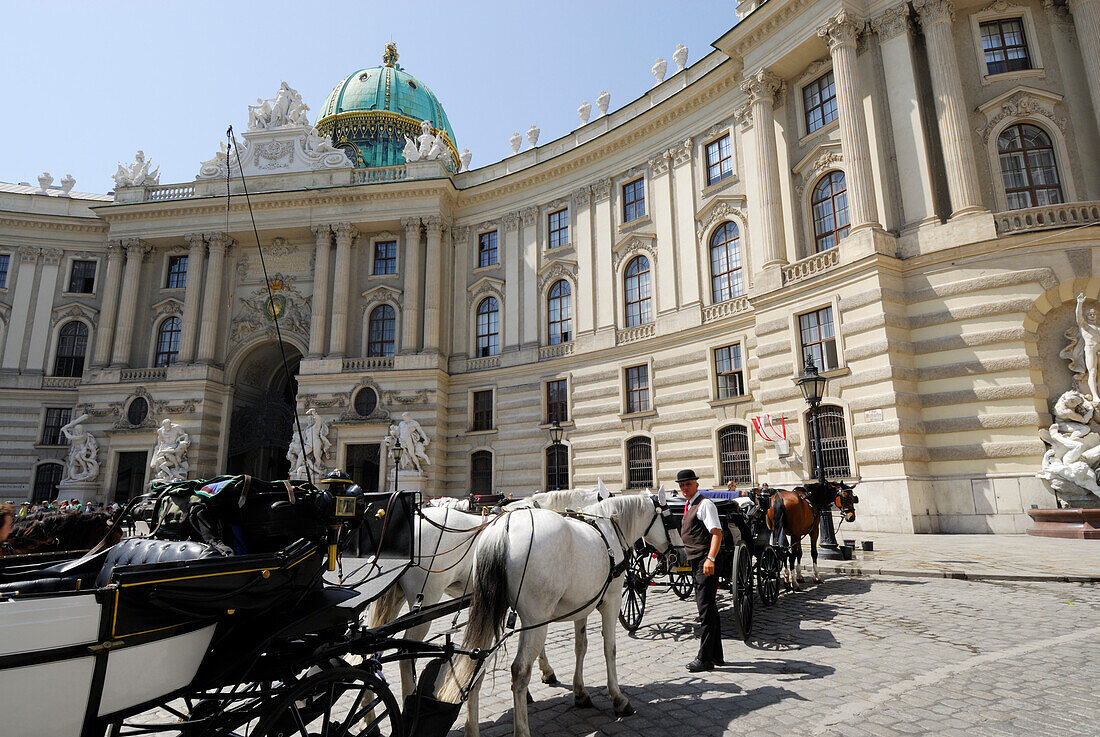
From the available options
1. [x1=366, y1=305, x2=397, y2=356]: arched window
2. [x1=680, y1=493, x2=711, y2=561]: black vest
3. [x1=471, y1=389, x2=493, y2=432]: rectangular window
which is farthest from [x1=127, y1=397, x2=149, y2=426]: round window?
[x1=680, y1=493, x2=711, y2=561]: black vest

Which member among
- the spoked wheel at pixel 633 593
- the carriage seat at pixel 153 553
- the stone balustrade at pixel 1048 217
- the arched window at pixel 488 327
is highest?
the arched window at pixel 488 327

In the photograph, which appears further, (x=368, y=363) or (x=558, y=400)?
(x=368, y=363)

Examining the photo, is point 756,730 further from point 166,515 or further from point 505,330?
point 505,330

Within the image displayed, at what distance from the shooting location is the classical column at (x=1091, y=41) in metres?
18.4

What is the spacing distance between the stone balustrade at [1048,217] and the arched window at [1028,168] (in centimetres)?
112

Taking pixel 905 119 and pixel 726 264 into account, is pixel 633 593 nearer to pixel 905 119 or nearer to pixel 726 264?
pixel 905 119

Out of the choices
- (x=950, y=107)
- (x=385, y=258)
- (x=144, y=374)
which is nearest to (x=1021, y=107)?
(x=950, y=107)

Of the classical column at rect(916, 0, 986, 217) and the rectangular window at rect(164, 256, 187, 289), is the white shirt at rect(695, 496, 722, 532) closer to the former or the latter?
the classical column at rect(916, 0, 986, 217)

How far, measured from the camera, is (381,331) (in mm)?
33500

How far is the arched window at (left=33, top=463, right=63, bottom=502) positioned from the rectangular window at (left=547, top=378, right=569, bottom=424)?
90.0ft

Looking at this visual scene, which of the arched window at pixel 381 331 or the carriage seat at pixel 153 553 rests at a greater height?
the arched window at pixel 381 331

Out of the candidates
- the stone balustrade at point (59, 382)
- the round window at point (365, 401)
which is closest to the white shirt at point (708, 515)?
the round window at point (365, 401)

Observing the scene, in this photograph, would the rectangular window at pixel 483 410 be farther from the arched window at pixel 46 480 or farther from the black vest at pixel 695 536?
the black vest at pixel 695 536

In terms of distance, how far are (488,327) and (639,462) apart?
11.5 meters
